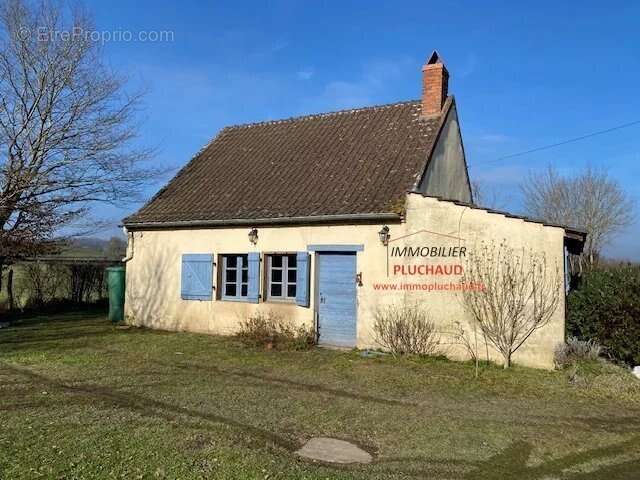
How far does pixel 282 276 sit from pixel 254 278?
27.1 inches

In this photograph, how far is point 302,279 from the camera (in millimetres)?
11883

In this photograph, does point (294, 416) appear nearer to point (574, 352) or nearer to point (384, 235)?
point (384, 235)

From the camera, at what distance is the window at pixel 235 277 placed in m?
13.2

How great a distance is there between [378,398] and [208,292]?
698 centimetres

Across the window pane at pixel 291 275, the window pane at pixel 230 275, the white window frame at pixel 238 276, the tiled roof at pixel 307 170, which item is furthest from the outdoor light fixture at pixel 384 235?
the window pane at pixel 230 275

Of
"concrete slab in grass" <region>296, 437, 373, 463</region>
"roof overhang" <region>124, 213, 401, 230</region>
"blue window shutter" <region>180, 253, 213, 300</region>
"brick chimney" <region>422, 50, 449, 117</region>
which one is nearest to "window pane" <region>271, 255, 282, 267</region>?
"roof overhang" <region>124, 213, 401, 230</region>

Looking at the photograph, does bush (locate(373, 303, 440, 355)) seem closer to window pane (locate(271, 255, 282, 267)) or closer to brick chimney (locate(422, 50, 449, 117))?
window pane (locate(271, 255, 282, 267))

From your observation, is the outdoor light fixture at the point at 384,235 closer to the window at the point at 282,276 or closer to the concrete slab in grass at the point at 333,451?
the window at the point at 282,276

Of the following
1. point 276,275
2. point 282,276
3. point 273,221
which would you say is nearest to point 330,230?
point 273,221

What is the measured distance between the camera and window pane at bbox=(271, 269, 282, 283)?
Answer: 12672mm

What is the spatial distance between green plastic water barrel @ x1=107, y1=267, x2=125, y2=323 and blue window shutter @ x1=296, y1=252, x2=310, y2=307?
6661 mm

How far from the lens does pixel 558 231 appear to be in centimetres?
951

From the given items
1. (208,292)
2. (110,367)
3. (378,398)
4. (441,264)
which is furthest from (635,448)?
(208,292)

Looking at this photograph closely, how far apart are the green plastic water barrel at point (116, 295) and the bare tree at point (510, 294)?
1044 cm
